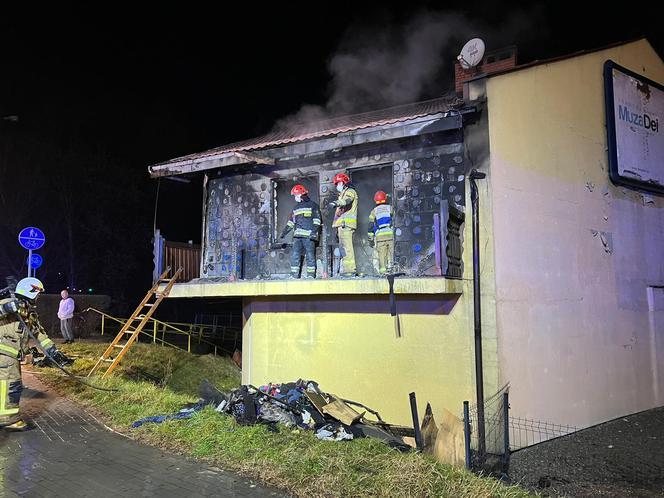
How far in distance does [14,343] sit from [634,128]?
12250 millimetres

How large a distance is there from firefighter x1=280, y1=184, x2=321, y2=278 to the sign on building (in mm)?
6060

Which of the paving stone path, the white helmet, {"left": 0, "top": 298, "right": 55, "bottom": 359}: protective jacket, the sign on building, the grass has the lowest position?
the paving stone path

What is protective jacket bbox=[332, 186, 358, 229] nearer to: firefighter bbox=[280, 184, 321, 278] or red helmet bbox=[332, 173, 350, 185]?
red helmet bbox=[332, 173, 350, 185]

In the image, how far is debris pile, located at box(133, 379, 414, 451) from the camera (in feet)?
22.2

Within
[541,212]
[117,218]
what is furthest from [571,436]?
[117,218]

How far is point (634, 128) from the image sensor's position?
1048 centimetres

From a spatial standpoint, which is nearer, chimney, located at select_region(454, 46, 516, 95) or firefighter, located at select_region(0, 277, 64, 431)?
firefighter, located at select_region(0, 277, 64, 431)

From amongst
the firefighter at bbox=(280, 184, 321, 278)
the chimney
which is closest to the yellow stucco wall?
the firefighter at bbox=(280, 184, 321, 278)

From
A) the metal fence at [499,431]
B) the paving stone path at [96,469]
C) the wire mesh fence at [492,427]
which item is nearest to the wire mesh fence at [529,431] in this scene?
the metal fence at [499,431]

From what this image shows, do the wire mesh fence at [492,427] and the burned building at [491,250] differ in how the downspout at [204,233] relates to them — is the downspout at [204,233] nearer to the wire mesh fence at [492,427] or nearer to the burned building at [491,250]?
the burned building at [491,250]

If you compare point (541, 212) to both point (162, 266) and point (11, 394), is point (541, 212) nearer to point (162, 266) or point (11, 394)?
point (162, 266)

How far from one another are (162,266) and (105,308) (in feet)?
37.9

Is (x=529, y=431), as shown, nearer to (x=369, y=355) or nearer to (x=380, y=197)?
(x=369, y=355)

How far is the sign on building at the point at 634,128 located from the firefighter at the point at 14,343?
1084 cm
